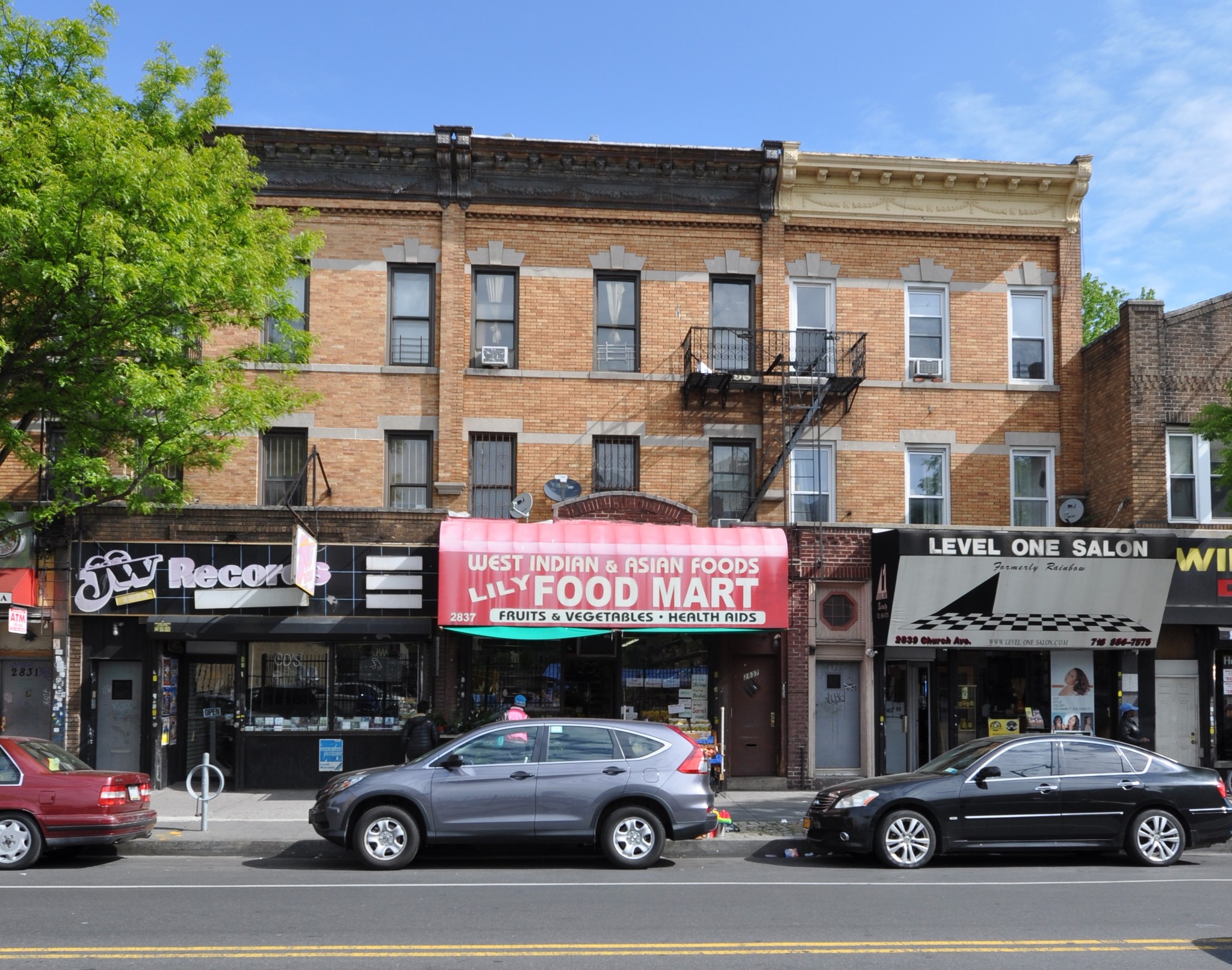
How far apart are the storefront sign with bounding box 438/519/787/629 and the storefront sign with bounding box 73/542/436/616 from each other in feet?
4.24

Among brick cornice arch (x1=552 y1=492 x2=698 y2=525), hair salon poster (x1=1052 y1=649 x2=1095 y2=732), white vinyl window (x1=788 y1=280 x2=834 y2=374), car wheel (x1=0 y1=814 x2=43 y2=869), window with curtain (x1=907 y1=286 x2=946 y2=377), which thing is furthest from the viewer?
window with curtain (x1=907 y1=286 x2=946 y2=377)

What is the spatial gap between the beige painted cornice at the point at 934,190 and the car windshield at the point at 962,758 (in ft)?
34.1

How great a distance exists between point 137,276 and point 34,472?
7369mm

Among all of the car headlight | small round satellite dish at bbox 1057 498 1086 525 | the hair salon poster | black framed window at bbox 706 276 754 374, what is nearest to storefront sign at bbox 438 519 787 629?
black framed window at bbox 706 276 754 374

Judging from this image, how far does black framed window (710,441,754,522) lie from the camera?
2025 centimetres

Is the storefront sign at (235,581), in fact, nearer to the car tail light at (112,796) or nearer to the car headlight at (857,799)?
the car tail light at (112,796)

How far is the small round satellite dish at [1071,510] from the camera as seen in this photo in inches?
808

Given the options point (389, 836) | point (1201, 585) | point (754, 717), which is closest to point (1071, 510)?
point (1201, 585)

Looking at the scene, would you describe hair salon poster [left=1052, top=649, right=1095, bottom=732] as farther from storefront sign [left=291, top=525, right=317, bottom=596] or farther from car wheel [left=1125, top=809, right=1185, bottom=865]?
storefront sign [left=291, top=525, right=317, bottom=596]

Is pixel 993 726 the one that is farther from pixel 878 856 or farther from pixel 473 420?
pixel 473 420

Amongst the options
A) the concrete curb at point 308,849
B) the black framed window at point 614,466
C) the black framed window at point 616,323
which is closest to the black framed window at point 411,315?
the black framed window at point 616,323

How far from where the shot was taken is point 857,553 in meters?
19.5

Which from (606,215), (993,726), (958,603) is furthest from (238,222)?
(993,726)

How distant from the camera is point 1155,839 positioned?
42.8ft
